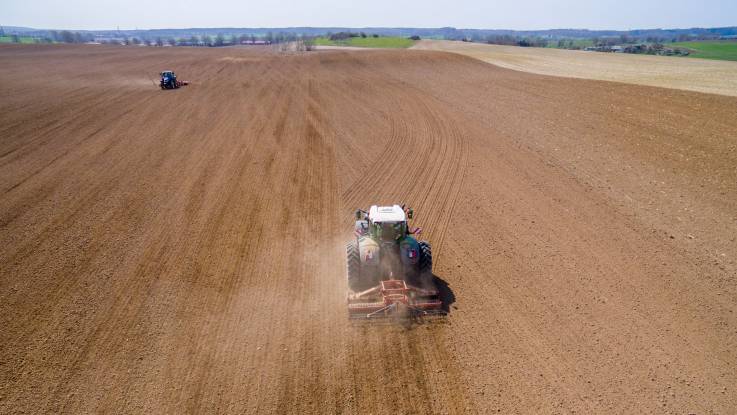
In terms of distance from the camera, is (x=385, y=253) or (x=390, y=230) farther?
(x=385, y=253)

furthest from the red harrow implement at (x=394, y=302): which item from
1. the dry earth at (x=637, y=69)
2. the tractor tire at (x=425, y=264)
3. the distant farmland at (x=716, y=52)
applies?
the distant farmland at (x=716, y=52)

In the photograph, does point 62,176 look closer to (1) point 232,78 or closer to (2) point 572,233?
(2) point 572,233

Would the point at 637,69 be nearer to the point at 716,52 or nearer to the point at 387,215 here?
the point at 716,52

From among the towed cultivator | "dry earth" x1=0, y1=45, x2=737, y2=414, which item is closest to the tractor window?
the towed cultivator

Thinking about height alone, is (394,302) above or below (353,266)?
below

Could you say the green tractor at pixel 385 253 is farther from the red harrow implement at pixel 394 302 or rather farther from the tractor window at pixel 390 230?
the red harrow implement at pixel 394 302

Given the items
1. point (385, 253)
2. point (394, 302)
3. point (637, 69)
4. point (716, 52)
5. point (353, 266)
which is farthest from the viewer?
point (716, 52)

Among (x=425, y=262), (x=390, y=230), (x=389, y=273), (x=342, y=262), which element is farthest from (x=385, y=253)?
(x=342, y=262)
